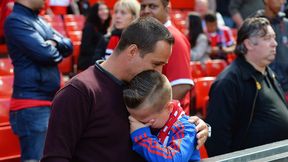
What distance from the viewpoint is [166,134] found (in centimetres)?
203

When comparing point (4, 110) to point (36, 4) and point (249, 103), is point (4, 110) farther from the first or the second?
point (249, 103)

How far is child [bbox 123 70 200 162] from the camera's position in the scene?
192cm

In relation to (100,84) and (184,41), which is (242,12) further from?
(100,84)

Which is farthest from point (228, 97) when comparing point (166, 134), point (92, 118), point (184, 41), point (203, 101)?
point (203, 101)

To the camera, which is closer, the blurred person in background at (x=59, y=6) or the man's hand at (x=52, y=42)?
the man's hand at (x=52, y=42)

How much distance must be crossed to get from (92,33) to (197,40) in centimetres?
212

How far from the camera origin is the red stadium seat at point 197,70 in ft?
22.5

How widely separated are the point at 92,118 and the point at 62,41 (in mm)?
1895

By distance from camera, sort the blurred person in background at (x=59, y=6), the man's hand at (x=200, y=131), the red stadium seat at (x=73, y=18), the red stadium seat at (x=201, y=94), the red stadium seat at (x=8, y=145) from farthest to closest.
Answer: the blurred person in background at (x=59, y=6) < the red stadium seat at (x=73, y=18) < the red stadium seat at (x=201, y=94) < the red stadium seat at (x=8, y=145) < the man's hand at (x=200, y=131)

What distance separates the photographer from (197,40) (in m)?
7.39

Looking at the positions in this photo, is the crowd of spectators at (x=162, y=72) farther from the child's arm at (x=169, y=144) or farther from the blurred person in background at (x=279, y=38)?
the blurred person in background at (x=279, y=38)

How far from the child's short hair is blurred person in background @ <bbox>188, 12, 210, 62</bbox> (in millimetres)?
5470

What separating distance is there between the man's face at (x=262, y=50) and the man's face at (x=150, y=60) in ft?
4.53

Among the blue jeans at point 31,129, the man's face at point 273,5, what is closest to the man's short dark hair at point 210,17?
the man's face at point 273,5
